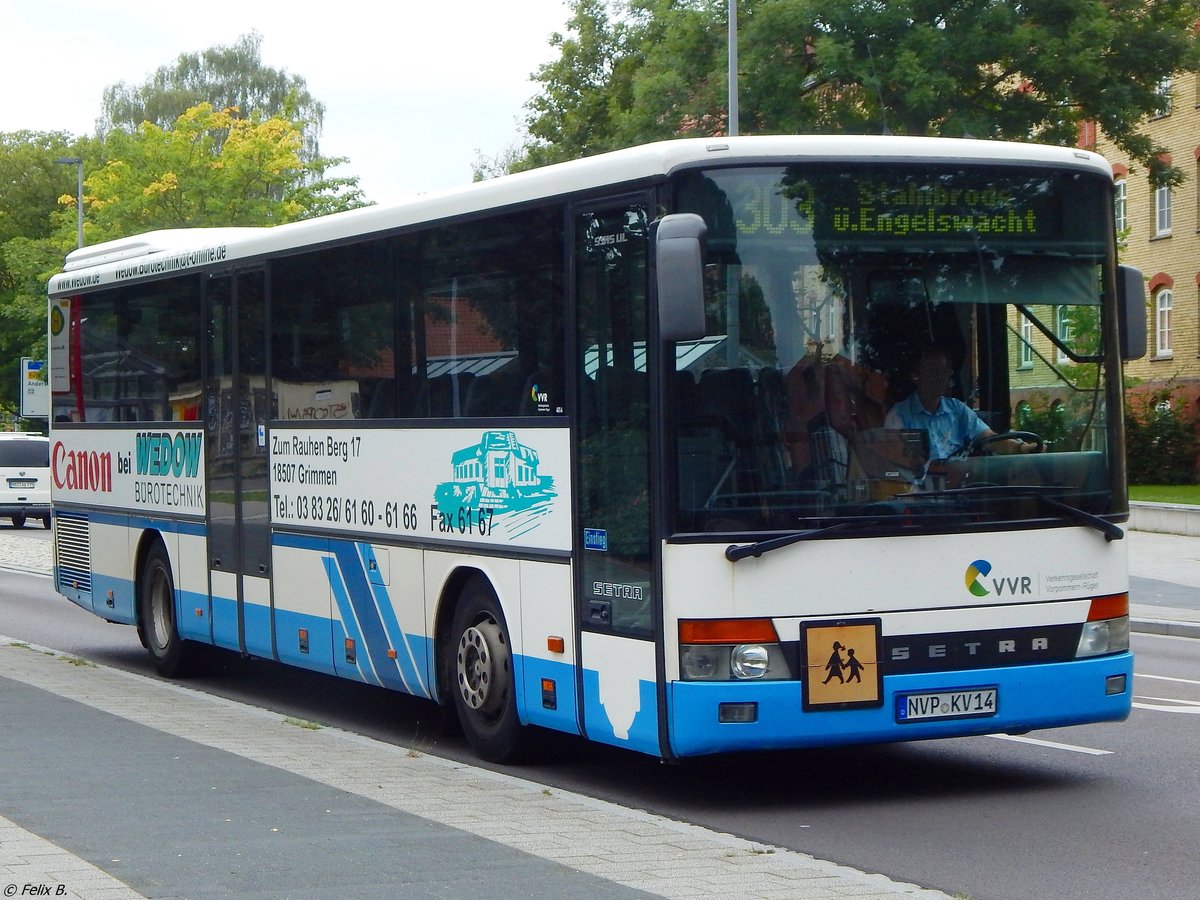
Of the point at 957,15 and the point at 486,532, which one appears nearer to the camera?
the point at 486,532

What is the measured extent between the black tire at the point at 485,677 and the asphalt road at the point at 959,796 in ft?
0.73

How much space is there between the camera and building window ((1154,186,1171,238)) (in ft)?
160

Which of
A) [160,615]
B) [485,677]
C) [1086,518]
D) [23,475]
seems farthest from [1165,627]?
[23,475]

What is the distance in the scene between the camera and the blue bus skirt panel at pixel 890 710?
8.29 metres

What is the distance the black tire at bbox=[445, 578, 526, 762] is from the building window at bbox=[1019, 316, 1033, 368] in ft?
9.92

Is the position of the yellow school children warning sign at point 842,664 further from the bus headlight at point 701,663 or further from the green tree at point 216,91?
the green tree at point 216,91

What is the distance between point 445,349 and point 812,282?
9.01 ft

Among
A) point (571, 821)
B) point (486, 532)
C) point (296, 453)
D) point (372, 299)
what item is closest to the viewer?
point (571, 821)

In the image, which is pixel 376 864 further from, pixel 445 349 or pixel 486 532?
pixel 445 349

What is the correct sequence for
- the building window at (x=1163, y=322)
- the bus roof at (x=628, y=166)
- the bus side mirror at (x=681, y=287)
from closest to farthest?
the bus side mirror at (x=681, y=287) → the bus roof at (x=628, y=166) → the building window at (x=1163, y=322)

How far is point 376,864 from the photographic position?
6730 millimetres

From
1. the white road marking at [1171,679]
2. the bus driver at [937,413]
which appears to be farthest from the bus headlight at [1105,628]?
the white road marking at [1171,679]

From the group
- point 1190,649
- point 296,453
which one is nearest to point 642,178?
point 296,453

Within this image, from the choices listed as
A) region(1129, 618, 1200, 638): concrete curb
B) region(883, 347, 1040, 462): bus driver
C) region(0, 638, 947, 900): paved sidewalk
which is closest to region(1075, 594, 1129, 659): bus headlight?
region(883, 347, 1040, 462): bus driver
